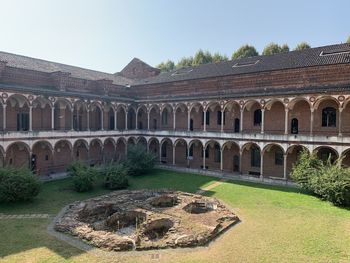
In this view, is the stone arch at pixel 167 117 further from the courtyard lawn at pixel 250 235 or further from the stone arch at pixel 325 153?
the stone arch at pixel 325 153

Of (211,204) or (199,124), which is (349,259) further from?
(199,124)

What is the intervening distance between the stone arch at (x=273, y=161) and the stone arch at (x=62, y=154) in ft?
67.8

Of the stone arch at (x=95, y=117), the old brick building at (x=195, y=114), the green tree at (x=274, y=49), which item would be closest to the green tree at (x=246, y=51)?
the green tree at (x=274, y=49)

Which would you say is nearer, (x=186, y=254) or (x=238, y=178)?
(x=186, y=254)

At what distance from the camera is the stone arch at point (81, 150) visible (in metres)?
31.4

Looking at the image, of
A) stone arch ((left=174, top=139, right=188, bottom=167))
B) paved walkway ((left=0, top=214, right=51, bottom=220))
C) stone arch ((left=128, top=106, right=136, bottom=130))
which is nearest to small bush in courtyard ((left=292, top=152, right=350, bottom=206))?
stone arch ((left=174, top=139, right=188, bottom=167))

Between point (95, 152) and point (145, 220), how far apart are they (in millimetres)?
20372

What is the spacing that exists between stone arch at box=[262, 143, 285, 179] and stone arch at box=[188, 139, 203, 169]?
803 cm

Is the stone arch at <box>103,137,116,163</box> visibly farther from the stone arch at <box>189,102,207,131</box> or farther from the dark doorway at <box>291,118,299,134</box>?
the dark doorway at <box>291,118,299,134</box>

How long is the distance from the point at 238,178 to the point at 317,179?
9031 millimetres

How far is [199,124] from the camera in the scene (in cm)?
3494

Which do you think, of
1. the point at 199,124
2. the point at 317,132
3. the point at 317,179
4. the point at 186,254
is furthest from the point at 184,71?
the point at 186,254

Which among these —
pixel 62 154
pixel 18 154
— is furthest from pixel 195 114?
pixel 18 154

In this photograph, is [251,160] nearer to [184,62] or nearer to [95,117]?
[95,117]
